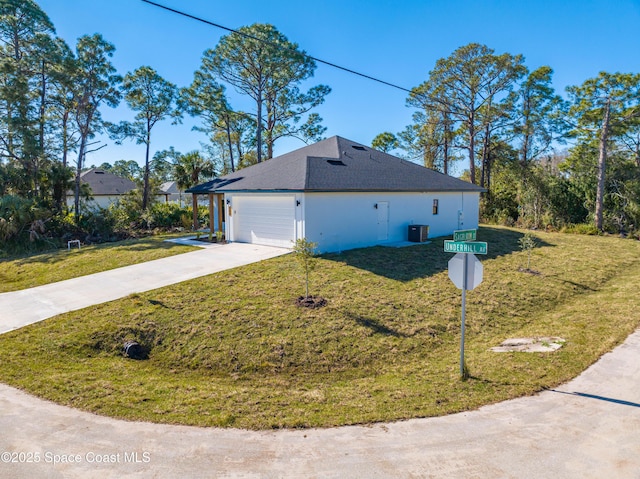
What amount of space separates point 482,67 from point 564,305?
22261 mm

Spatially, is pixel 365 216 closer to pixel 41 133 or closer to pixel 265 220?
pixel 265 220

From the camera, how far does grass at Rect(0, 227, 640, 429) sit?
5.63 metres

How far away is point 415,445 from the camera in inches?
178

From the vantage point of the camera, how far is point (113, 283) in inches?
443

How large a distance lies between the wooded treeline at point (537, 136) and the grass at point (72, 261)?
707 inches

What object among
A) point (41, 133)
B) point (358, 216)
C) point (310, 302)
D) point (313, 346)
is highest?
point (41, 133)

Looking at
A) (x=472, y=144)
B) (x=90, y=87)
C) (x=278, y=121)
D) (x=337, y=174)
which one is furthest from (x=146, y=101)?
(x=472, y=144)

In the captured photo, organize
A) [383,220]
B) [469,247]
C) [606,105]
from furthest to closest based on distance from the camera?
[606,105] < [383,220] < [469,247]

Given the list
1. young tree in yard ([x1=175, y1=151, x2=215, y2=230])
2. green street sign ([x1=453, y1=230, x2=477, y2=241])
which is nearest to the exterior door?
green street sign ([x1=453, y1=230, x2=477, y2=241])

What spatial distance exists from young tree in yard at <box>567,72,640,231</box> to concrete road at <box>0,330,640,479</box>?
73.8 ft

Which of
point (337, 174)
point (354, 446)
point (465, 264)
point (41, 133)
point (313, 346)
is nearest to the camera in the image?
point (354, 446)

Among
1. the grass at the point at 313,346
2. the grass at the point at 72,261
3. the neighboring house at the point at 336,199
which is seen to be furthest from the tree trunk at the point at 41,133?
the grass at the point at 313,346

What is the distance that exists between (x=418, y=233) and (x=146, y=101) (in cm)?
2076

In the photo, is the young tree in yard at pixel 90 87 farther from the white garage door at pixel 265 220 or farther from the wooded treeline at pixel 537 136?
the wooded treeline at pixel 537 136
